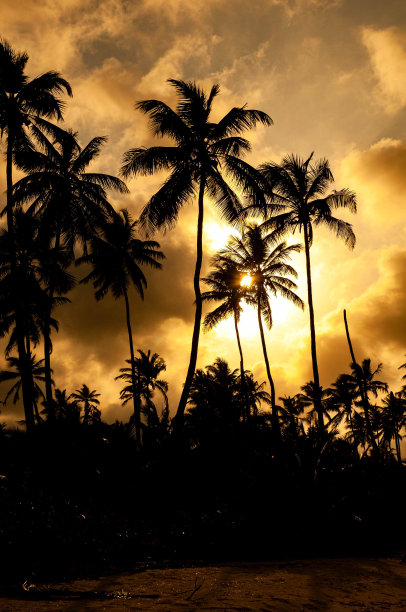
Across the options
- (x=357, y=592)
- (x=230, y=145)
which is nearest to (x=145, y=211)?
(x=230, y=145)

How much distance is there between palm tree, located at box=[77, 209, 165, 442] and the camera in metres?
25.1

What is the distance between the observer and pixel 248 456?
10875 millimetres

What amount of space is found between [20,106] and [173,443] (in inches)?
512

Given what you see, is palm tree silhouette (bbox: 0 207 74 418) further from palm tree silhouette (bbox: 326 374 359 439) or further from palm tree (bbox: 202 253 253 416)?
palm tree silhouette (bbox: 326 374 359 439)

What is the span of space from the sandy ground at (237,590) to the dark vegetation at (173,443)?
5.04ft

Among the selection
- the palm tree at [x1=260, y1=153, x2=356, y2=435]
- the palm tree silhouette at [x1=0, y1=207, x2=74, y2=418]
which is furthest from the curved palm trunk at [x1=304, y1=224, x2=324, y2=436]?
the palm tree silhouette at [x1=0, y1=207, x2=74, y2=418]

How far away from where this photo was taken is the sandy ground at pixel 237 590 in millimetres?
3797

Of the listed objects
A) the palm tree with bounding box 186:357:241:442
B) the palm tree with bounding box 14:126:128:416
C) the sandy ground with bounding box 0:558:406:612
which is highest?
the palm tree with bounding box 14:126:128:416

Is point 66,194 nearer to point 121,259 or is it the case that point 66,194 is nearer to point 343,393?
point 121,259

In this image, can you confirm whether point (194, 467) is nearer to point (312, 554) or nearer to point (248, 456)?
point (248, 456)

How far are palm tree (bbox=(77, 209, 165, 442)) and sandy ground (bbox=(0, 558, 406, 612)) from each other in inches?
773

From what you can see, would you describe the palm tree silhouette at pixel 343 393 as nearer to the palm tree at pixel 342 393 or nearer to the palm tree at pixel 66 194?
the palm tree at pixel 342 393

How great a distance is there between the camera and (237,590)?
4.39 m

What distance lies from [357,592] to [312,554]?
3265mm
